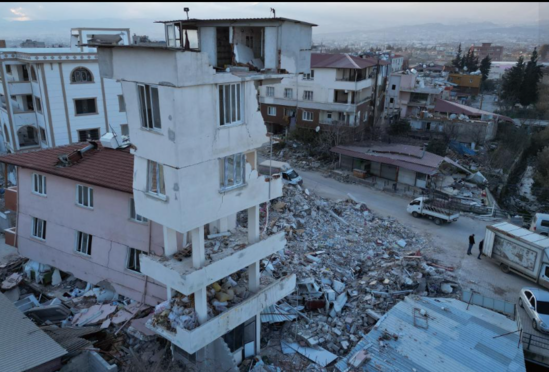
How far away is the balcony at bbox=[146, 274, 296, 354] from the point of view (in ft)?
33.7

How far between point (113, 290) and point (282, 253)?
728cm

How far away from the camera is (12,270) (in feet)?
60.6

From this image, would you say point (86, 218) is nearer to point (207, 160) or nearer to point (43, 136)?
point (207, 160)

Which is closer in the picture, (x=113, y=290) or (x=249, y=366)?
(x=249, y=366)

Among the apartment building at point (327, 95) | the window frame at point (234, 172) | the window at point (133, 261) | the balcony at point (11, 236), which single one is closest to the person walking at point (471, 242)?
the window frame at point (234, 172)

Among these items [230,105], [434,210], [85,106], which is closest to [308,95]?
[434,210]

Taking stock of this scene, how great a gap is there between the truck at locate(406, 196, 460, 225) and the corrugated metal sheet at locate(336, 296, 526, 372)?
31.4 feet

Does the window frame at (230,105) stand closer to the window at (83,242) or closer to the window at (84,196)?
the window at (84,196)

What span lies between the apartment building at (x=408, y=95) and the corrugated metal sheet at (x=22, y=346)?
143ft

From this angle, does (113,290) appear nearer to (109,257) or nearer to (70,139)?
(109,257)

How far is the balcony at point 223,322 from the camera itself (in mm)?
10266

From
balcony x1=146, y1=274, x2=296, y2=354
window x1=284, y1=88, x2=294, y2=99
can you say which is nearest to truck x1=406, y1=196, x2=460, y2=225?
balcony x1=146, y1=274, x2=296, y2=354

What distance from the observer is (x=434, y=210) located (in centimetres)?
2386

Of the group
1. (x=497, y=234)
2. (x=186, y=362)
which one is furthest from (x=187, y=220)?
(x=497, y=234)
